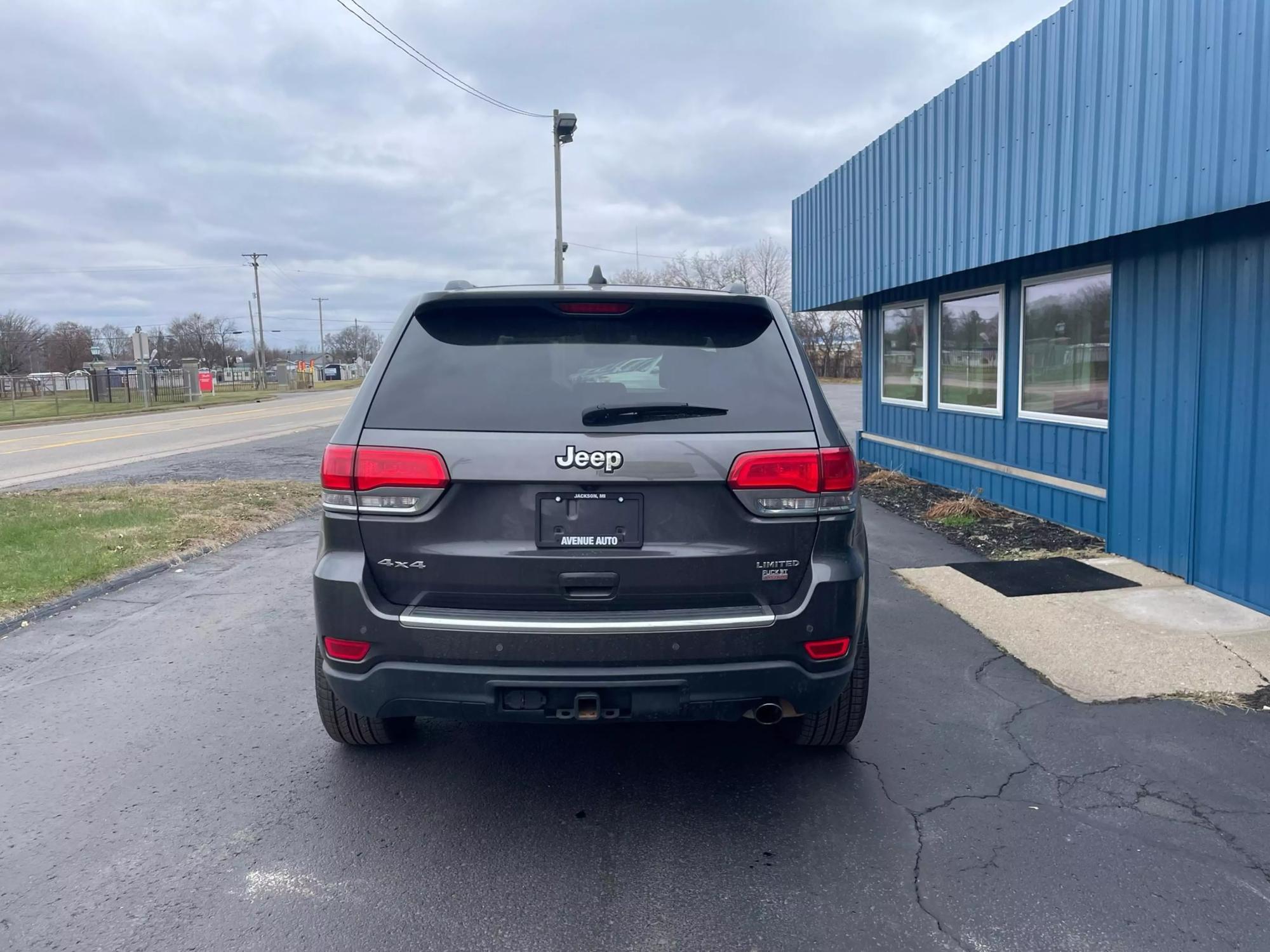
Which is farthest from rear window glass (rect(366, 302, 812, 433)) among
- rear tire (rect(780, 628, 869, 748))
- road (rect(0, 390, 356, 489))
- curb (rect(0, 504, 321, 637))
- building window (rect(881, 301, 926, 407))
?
road (rect(0, 390, 356, 489))

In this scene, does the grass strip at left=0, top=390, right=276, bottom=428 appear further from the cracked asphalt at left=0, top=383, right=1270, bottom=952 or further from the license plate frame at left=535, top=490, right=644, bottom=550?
the license plate frame at left=535, top=490, right=644, bottom=550

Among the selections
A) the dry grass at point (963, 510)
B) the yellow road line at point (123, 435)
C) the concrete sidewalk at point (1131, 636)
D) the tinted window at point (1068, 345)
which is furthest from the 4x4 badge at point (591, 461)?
the yellow road line at point (123, 435)

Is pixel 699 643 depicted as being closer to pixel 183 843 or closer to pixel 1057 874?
pixel 1057 874

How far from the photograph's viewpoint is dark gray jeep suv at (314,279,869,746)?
9.79 feet

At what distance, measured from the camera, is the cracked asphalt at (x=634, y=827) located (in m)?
2.78

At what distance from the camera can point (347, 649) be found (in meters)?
3.09

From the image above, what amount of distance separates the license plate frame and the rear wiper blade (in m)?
0.24

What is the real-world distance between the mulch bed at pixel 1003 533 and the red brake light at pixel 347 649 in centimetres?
516

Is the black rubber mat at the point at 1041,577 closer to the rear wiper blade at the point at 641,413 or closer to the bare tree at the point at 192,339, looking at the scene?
the rear wiper blade at the point at 641,413

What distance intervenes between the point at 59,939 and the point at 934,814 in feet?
9.50

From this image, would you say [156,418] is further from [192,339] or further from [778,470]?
[192,339]

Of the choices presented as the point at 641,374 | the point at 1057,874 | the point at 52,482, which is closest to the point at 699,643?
the point at 641,374

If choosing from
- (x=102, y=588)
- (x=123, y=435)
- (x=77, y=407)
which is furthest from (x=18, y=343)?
(x=102, y=588)

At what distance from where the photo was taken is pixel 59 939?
107 inches
